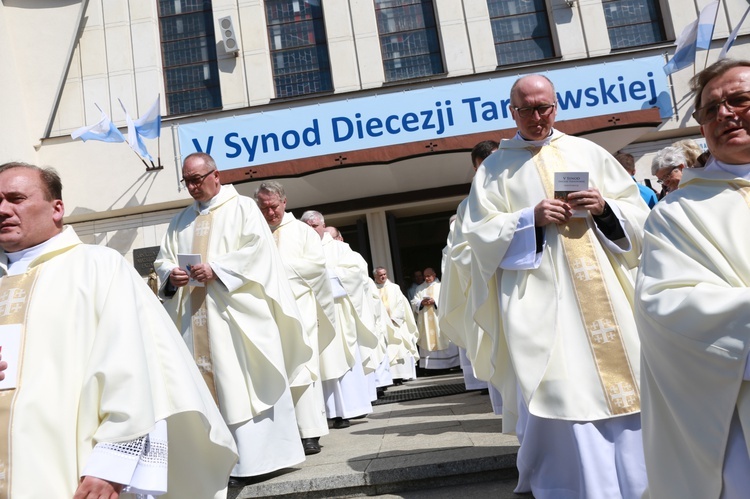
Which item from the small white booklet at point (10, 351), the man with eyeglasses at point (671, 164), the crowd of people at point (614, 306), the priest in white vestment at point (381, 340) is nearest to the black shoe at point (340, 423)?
the priest in white vestment at point (381, 340)

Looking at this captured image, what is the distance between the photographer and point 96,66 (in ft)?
45.5

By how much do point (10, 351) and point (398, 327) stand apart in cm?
1080

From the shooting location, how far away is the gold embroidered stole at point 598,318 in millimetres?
3488

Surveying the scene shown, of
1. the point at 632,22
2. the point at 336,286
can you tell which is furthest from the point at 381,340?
the point at 632,22

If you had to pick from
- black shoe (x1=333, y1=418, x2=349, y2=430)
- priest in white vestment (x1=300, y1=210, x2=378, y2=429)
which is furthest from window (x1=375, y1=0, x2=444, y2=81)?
black shoe (x1=333, y1=418, x2=349, y2=430)

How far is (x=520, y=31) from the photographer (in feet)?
46.2

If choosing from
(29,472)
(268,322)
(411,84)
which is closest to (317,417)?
(268,322)

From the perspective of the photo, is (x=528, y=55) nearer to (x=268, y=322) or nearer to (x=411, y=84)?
(x=411, y=84)

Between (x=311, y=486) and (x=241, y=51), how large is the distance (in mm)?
11003

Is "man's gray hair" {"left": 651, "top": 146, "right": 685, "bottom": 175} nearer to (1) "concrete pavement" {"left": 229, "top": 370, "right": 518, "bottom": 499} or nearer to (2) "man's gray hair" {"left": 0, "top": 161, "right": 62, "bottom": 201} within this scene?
(1) "concrete pavement" {"left": 229, "top": 370, "right": 518, "bottom": 499}

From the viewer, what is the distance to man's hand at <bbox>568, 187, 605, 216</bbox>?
144 inches

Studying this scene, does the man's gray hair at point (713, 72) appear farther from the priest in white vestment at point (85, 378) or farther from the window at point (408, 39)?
the window at point (408, 39)

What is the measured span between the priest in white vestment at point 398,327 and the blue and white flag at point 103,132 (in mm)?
5046

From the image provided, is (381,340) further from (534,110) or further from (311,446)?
(534,110)
